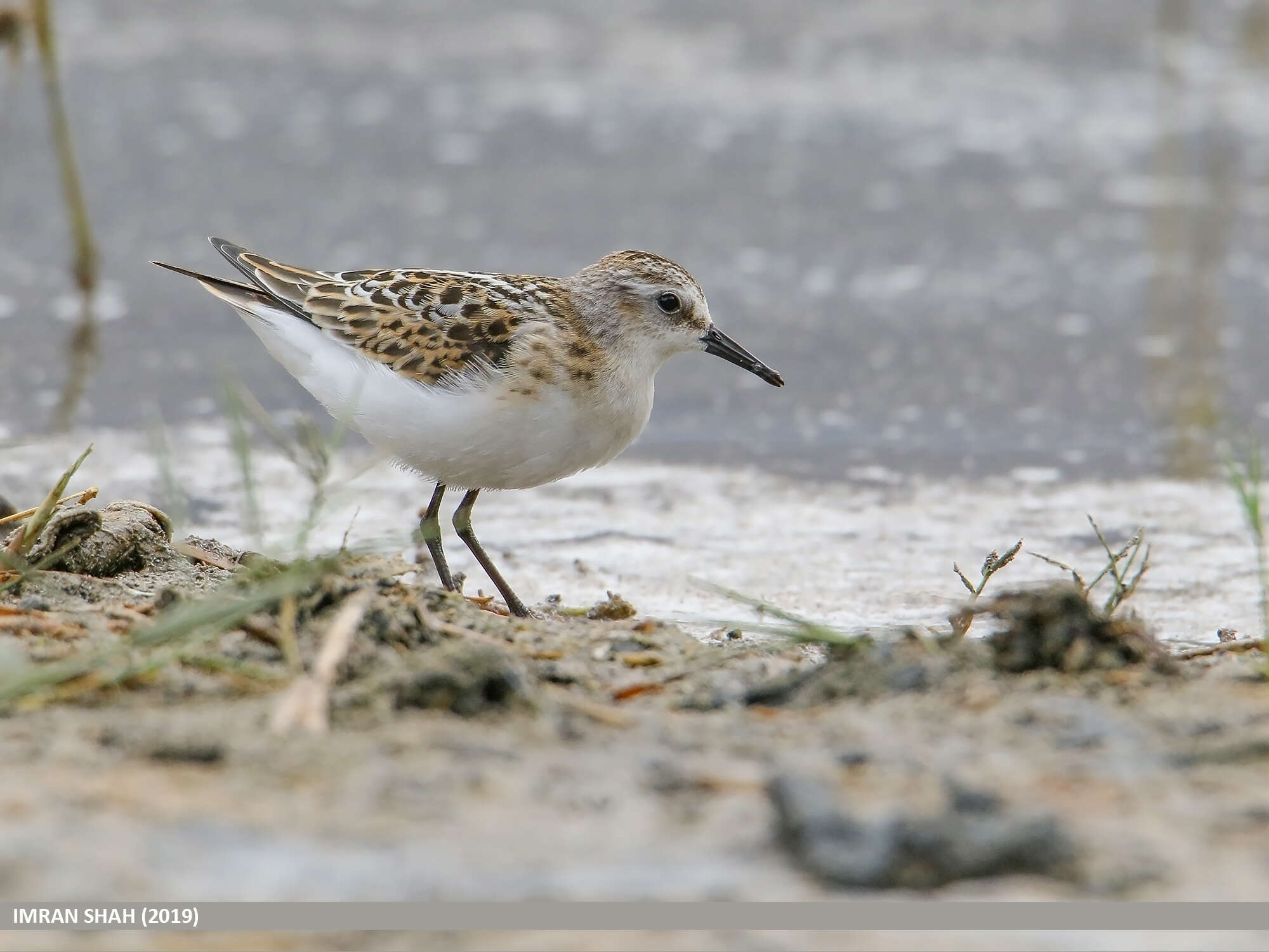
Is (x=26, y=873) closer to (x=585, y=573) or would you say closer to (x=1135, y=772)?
(x=1135, y=772)

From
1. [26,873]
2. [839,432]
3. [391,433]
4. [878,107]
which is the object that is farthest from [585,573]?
[878,107]

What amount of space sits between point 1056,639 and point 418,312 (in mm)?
2672

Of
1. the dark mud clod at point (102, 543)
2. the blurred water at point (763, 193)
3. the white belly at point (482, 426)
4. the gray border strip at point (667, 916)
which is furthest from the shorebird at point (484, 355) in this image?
the gray border strip at point (667, 916)

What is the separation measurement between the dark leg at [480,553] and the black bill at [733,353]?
1015 mm

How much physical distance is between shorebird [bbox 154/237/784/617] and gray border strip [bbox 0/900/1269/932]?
2.29 meters

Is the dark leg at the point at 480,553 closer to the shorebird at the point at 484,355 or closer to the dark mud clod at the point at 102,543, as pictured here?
the shorebird at the point at 484,355

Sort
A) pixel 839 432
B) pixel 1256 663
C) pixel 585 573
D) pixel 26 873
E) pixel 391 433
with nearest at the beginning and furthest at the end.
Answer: pixel 26 873, pixel 1256 663, pixel 391 433, pixel 585 573, pixel 839 432

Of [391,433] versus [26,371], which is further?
[26,371]

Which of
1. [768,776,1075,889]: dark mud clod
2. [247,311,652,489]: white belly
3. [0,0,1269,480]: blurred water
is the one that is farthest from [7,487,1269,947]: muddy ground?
[0,0,1269,480]: blurred water

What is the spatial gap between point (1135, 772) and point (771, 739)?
68 cm

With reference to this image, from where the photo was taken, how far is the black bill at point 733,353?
586cm

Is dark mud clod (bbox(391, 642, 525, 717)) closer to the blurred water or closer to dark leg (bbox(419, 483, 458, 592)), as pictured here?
dark leg (bbox(419, 483, 458, 592))

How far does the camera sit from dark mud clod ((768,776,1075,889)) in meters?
2.48

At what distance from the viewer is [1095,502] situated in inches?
251
